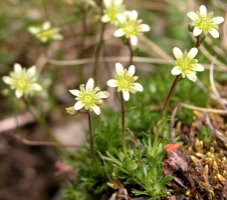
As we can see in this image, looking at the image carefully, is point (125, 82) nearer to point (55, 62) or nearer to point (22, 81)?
point (22, 81)

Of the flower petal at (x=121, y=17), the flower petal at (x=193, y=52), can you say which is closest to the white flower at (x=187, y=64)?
the flower petal at (x=193, y=52)

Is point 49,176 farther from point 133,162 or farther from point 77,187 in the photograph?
point 133,162

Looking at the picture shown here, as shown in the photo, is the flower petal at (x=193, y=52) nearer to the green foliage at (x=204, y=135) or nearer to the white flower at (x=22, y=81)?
the green foliage at (x=204, y=135)

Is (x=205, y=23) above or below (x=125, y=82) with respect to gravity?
above

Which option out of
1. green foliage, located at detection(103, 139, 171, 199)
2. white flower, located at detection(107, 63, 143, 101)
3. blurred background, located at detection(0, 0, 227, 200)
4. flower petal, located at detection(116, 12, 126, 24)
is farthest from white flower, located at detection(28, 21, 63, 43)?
green foliage, located at detection(103, 139, 171, 199)

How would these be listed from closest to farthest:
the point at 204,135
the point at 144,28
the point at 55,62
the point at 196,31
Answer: the point at 196,31, the point at 204,135, the point at 144,28, the point at 55,62

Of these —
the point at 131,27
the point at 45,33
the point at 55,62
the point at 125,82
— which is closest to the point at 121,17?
the point at 131,27

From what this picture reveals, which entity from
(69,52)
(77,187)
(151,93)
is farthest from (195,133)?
(69,52)

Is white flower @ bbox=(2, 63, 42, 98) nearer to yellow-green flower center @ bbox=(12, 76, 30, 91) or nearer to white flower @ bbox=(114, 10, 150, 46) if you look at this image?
yellow-green flower center @ bbox=(12, 76, 30, 91)

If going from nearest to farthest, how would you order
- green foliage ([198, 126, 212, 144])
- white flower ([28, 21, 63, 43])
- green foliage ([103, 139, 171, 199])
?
green foliage ([103, 139, 171, 199])
green foliage ([198, 126, 212, 144])
white flower ([28, 21, 63, 43])
